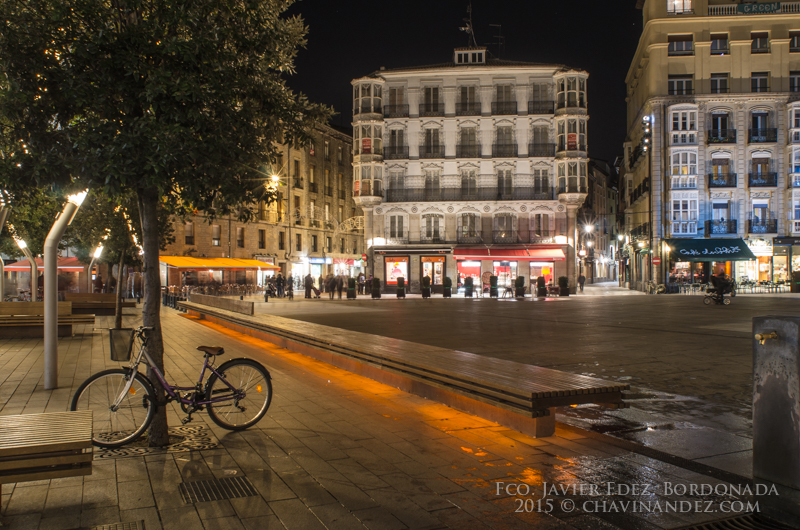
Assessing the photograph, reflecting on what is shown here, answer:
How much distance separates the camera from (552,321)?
18703mm

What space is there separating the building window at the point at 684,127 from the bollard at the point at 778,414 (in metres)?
43.6

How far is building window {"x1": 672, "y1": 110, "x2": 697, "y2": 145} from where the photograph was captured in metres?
42.4

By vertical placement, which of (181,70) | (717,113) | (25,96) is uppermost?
(717,113)

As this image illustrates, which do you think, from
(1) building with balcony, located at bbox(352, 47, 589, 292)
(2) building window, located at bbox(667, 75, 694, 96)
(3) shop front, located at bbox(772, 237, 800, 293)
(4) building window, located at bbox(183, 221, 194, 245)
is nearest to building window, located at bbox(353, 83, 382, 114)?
(1) building with balcony, located at bbox(352, 47, 589, 292)

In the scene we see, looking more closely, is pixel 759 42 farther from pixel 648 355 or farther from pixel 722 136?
pixel 648 355

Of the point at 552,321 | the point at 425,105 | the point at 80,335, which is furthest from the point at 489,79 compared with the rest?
the point at 80,335

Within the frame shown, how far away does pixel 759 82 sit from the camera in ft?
140

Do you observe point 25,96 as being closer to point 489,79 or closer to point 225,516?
point 225,516

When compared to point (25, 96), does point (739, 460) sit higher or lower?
lower

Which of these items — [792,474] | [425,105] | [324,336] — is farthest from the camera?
[425,105]

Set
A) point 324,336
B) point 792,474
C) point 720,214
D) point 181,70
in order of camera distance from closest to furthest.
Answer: point 792,474, point 181,70, point 324,336, point 720,214

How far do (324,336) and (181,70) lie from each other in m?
6.08

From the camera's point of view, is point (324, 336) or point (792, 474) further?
point (324, 336)

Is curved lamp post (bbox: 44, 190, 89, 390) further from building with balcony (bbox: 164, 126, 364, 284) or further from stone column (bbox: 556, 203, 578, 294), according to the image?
stone column (bbox: 556, 203, 578, 294)
